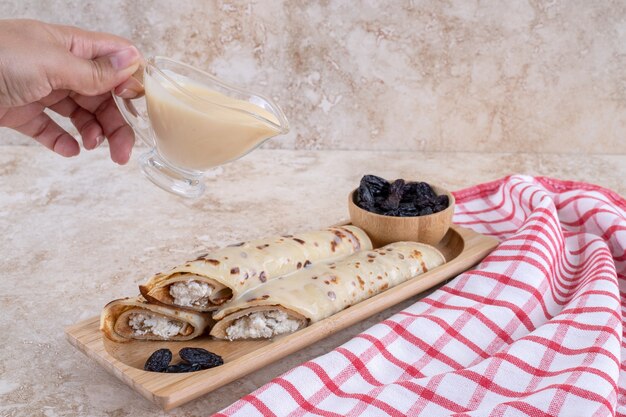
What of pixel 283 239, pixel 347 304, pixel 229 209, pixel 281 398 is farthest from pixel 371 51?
pixel 281 398

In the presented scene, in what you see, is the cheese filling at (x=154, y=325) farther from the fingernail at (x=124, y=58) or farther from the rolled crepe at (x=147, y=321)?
the fingernail at (x=124, y=58)

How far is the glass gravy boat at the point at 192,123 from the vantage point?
1.25m

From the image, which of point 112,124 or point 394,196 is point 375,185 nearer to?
point 394,196

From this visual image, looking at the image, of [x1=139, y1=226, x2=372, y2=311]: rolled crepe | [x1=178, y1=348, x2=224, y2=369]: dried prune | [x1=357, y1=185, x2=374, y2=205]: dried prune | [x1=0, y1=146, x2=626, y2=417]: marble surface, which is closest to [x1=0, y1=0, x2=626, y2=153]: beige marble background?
[x1=0, y1=146, x2=626, y2=417]: marble surface

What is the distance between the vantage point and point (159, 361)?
1229 millimetres

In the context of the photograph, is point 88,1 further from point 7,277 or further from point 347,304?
point 347,304

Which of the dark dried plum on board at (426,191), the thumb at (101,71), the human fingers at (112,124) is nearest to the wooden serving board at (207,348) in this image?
the dark dried plum on board at (426,191)

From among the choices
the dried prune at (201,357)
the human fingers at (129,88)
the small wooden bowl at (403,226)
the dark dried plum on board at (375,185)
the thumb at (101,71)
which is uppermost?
the thumb at (101,71)

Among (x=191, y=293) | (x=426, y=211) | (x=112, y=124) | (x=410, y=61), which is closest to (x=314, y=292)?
(x=191, y=293)

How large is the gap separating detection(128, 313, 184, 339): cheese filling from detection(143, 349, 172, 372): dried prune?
85 millimetres

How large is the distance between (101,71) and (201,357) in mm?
527

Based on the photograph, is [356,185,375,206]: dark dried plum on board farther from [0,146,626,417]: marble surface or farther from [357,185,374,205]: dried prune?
[0,146,626,417]: marble surface

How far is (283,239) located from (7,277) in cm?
61

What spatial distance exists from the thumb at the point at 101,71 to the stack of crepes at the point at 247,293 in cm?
35
